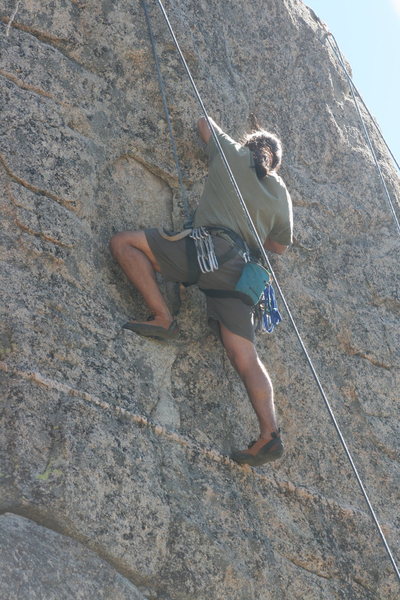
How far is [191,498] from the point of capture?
5.84m

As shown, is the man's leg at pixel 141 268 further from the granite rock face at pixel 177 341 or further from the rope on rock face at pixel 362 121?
the rope on rock face at pixel 362 121

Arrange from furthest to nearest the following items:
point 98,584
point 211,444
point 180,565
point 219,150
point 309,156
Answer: point 309,156 < point 219,150 < point 211,444 < point 180,565 < point 98,584

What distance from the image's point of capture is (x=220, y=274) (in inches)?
254

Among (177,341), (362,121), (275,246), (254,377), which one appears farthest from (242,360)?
(362,121)

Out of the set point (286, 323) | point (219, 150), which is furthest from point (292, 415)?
point (219, 150)

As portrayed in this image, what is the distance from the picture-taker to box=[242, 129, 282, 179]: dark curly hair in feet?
22.1

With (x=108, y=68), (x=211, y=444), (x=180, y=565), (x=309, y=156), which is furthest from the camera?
(x=309, y=156)

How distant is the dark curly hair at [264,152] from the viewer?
22.1 feet

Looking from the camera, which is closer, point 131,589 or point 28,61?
point 131,589

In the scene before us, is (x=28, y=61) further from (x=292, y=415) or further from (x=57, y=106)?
(x=292, y=415)

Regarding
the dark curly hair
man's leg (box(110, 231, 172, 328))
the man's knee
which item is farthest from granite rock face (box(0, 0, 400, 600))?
the dark curly hair

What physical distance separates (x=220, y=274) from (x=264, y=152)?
96 centimetres

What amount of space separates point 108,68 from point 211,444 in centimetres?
292

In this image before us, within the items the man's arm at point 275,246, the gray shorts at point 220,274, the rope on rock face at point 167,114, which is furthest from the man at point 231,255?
the rope on rock face at point 167,114
